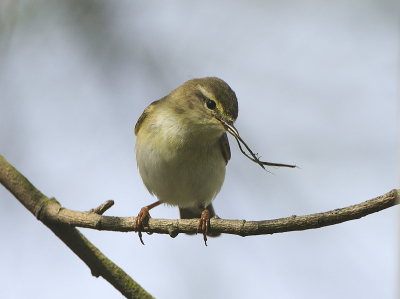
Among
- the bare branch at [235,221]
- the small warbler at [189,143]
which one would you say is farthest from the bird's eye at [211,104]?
the bare branch at [235,221]

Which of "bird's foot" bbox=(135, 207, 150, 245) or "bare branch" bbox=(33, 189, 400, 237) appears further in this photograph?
"bird's foot" bbox=(135, 207, 150, 245)

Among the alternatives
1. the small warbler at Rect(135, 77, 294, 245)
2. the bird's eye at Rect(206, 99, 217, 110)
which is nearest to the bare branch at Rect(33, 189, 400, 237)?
Answer: the small warbler at Rect(135, 77, 294, 245)

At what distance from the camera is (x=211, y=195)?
16.0ft

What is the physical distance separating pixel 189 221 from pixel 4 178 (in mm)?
1458

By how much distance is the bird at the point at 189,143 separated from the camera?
4.32 m

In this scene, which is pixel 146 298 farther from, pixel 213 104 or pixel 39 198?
pixel 213 104

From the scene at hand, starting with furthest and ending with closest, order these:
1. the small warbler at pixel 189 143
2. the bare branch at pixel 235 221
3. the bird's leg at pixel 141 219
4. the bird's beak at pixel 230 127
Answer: the small warbler at pixel 189 143 < the bird's beak at pixel 230 127 < the bird's leg at pixel 141 219 < the bare branch at pixel 235 221

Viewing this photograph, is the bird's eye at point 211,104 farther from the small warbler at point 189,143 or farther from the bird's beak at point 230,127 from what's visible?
the bird's beak at point 230,127

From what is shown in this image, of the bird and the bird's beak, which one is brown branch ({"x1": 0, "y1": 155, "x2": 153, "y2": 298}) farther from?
the bird's beak

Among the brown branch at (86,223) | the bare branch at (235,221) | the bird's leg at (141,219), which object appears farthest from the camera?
the bird's leg at (141,219)

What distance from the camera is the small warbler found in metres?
4.32

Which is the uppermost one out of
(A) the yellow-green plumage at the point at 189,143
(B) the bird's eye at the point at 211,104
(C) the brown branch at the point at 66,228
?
(B) the bird's eye at the point at 211,104

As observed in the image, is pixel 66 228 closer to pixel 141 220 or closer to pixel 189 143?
pixel 141 220

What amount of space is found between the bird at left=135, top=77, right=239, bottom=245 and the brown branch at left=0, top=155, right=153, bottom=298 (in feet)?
3.04
